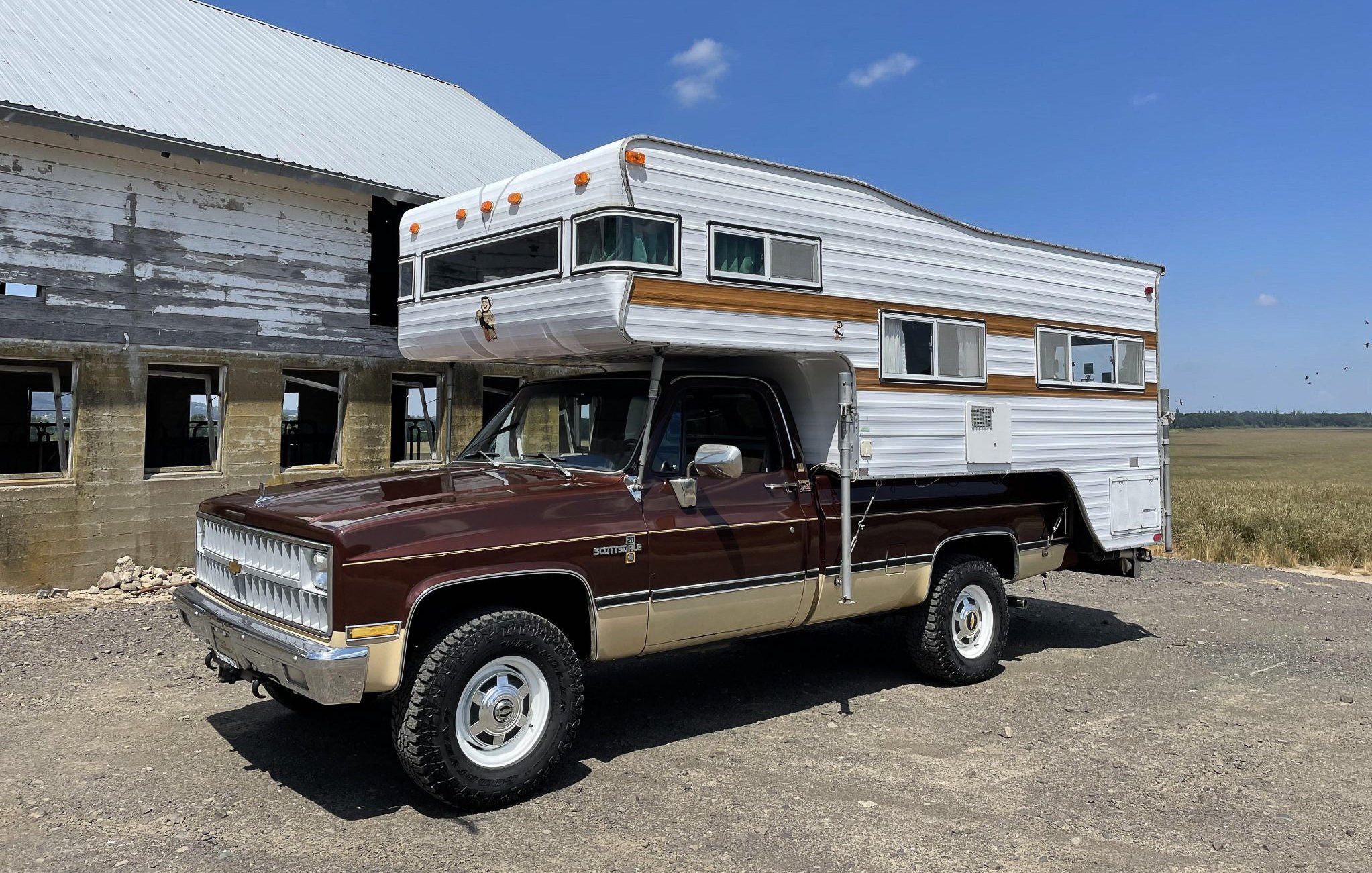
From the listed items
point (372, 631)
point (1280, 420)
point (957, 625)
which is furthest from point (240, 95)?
point (1280, 420)

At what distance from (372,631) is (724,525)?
2028 millimetres

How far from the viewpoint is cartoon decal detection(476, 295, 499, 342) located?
564 cm

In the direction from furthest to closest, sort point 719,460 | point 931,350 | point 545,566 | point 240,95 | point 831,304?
point 240,95, point 931,350, point 831,304, point 719,460, point 545,566

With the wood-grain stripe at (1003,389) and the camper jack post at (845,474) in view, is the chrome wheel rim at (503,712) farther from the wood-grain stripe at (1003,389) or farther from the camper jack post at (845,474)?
the wood-grain stripe at (1003,389)

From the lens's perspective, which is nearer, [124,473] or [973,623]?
[973,623]

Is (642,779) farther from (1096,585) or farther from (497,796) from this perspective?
(1096,585)

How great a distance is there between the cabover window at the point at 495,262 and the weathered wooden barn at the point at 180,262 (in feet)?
20.3

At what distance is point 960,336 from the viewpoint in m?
6.82

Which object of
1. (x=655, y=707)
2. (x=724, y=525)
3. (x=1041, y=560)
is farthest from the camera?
(x=1041, y=560)

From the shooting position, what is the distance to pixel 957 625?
6.94m

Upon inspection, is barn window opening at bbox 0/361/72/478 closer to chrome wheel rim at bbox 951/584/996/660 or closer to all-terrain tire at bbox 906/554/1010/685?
all-terrain tire at bbox 906/554/1010/685

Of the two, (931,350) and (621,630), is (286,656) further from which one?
(931,350)

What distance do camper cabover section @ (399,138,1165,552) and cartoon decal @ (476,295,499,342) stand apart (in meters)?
0.01

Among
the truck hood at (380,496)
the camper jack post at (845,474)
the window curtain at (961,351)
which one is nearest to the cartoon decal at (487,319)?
the truck hood at (380,496)
